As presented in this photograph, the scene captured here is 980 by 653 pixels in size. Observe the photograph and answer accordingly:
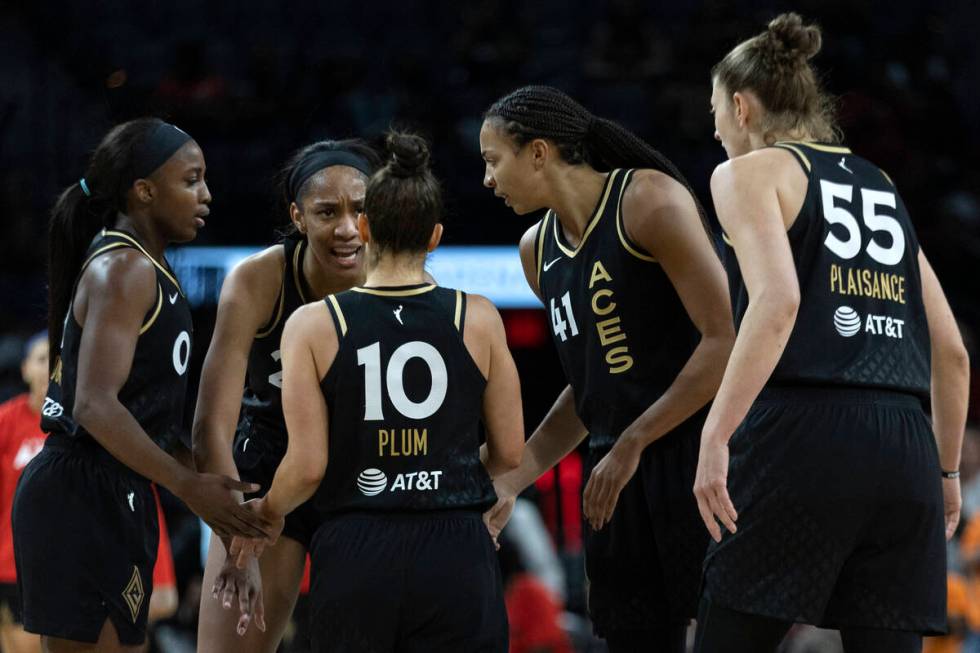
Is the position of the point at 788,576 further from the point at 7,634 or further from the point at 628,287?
the point at 7,634

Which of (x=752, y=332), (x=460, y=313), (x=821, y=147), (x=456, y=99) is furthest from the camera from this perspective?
(x=456, y=99)

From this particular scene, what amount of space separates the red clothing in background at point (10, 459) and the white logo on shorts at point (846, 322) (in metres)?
4.41

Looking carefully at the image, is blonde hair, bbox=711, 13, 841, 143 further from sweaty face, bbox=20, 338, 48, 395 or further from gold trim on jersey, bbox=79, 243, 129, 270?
sweaty face, bbox=20, 338, 48, 395

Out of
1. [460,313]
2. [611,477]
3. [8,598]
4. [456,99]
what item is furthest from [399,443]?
[456,99]

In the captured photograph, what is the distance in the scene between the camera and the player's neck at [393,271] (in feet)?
11.0

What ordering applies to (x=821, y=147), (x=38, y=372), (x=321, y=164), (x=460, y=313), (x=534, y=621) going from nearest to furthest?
(x=821, y=147), (x=460, y=313), (x=321, y=164), (x=38, y=372), (x=534, y=621)

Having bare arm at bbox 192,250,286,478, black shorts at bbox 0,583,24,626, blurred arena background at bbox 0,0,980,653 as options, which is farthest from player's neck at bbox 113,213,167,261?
blurred arena background at bbox 0,0,980,653

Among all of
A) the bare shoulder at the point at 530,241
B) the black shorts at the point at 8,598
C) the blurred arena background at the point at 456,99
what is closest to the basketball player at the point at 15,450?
the black shorts at the point at 8,598

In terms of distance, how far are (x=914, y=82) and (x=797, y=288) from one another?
28.9 ft

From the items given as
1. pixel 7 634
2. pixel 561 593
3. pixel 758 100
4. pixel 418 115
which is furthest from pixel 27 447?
pixel 418 115

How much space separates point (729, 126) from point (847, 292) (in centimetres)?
55

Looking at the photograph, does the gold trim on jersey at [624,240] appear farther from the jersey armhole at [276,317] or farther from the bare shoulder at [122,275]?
the bare shoulder at [122,275]

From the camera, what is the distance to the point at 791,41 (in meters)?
3.28

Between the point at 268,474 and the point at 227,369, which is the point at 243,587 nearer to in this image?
the point at 268,474
